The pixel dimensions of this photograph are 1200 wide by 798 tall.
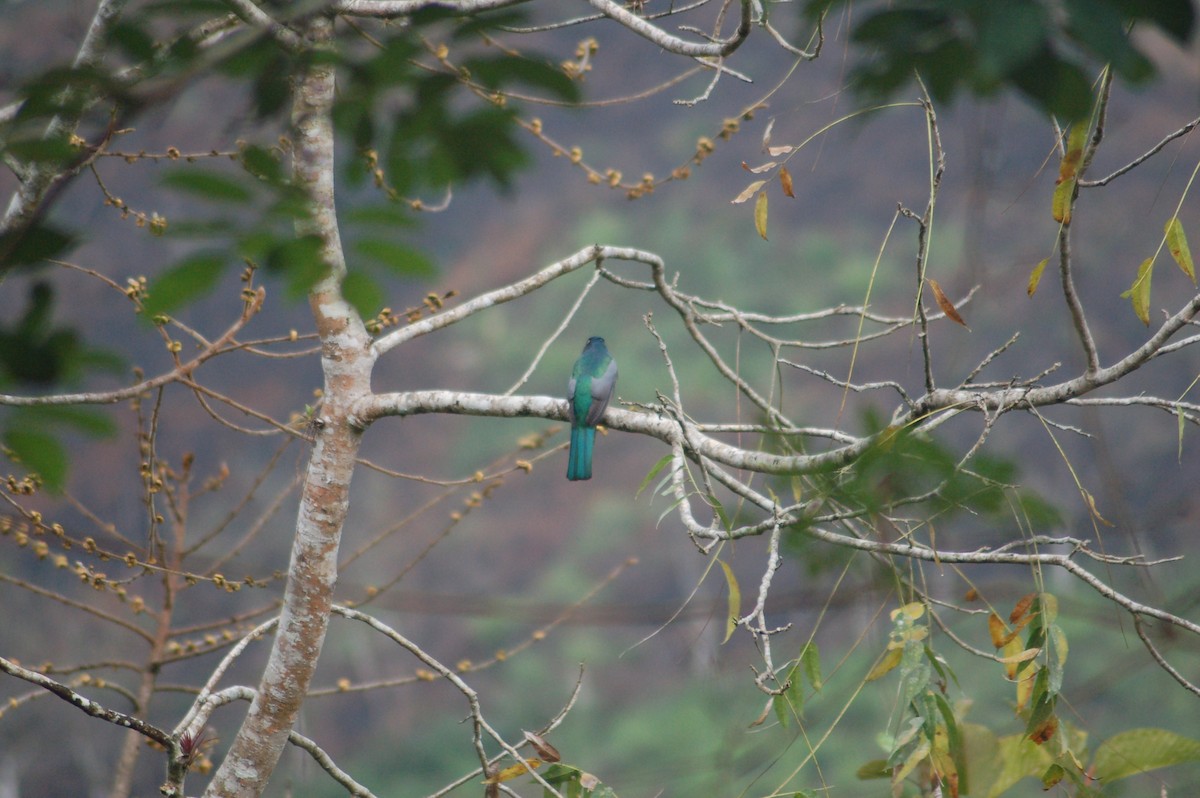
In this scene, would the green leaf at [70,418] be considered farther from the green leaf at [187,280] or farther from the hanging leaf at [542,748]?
the hanging leaf at [542,748]

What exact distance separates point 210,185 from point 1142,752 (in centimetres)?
204

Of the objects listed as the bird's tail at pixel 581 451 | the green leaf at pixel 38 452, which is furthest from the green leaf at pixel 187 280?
the bird's tail at pixel 581 451

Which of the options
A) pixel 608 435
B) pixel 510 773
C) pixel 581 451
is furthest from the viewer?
pixel 608 435

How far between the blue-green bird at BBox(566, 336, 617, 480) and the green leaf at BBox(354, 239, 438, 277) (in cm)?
218

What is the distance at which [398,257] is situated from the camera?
0.91 m

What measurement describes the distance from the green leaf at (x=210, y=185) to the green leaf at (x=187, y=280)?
51 mm

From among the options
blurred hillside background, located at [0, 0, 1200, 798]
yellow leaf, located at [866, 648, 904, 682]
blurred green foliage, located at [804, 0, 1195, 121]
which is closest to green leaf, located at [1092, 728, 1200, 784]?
yellow leaf, located at [866, 648, 904, 682]

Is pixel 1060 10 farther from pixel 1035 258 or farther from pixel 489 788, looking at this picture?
pixel 489 788

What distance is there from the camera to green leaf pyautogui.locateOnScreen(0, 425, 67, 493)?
2.80 feet

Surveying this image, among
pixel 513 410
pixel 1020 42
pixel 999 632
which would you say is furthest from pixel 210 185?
pixel 999 632

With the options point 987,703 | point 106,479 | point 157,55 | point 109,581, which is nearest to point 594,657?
point 987,703

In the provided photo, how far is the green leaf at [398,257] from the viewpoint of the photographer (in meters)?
0.89

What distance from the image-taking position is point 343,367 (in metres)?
2.42

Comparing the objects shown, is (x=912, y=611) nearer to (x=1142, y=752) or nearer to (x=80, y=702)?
(x=1142, y=752)
